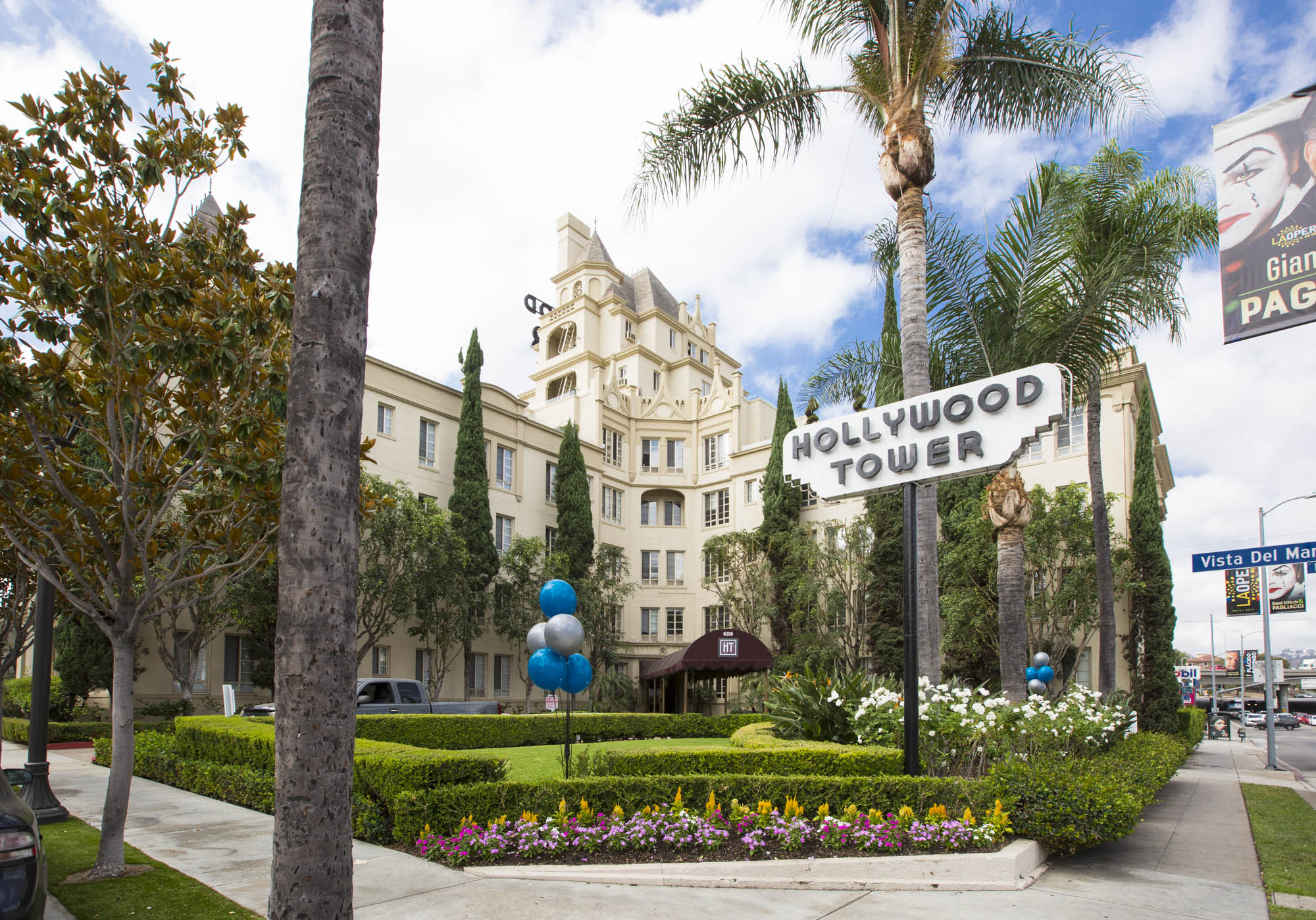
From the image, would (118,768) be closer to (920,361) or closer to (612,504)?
(920,361)

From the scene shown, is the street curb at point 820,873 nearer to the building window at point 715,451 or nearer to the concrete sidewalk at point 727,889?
the concrete sidewalk at point 727,889

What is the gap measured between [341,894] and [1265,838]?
11.6 meters

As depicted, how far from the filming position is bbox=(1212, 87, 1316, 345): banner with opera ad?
5.66 m

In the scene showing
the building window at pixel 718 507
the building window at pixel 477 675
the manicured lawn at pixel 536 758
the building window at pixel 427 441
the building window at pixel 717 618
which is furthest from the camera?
the building window at pixel 718 507

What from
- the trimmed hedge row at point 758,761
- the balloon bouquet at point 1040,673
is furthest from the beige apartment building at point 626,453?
the trimmed hedge row at point 758,761

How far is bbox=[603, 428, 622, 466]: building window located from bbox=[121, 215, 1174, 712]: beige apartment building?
0.34 feet

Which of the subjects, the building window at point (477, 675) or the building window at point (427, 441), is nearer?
the building window at point (427, 441)

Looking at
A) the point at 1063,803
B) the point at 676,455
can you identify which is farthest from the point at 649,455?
the point at 1063,803

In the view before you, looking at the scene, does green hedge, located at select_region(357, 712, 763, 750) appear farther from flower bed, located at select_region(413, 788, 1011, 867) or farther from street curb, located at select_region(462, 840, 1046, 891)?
street curb, located at select_region(462, 840, 1046, 891)

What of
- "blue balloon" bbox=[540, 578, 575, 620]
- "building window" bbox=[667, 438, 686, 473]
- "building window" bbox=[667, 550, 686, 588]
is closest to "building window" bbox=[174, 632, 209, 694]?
"blue balloon" bbox=[540, 578, 575, 620]

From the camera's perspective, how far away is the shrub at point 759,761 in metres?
9.58

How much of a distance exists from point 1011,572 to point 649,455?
28309 mm

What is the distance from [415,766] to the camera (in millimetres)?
8805

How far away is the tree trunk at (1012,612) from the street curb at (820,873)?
21.3ft
